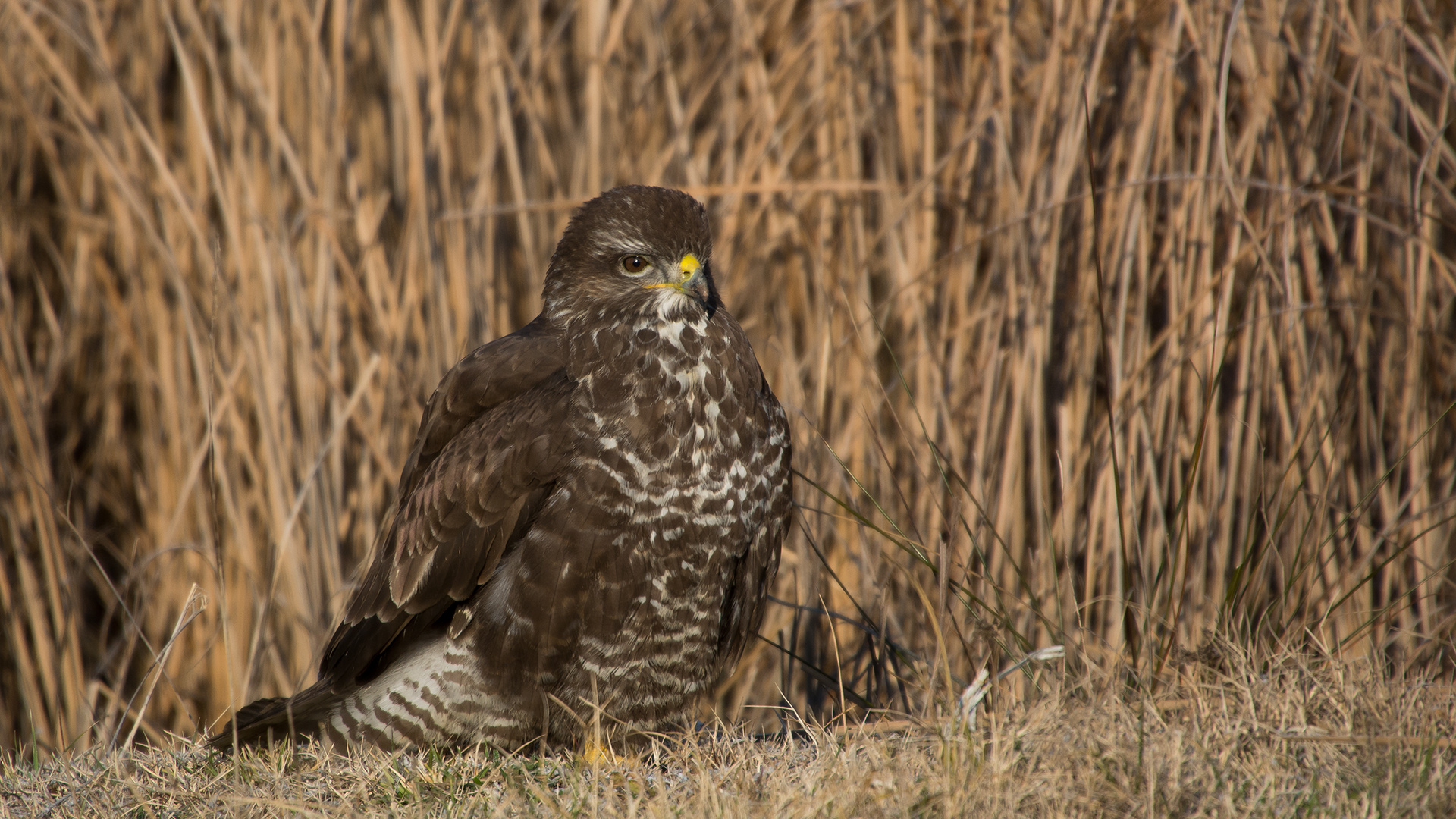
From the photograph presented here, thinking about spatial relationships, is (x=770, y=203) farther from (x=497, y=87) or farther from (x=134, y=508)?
(x=134, y=508)

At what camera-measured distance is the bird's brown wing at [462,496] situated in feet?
9.45

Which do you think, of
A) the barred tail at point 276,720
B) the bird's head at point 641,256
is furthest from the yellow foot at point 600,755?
the bird's head at point 641,256

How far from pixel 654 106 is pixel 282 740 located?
2.67m

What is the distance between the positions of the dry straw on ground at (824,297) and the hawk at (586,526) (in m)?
0.32

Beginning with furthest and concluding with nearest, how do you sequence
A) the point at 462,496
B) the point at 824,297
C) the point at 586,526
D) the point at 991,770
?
the point at 824,297, the point at 462,496, the point at 586,526, the point at 991,770

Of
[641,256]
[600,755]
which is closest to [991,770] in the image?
[600,755]

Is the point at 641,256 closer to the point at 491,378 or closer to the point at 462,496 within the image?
the point at 491,378

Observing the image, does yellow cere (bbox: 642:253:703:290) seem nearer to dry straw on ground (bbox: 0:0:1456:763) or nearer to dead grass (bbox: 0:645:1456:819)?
dry straw on ground (bbox: 0:0:1456:763)

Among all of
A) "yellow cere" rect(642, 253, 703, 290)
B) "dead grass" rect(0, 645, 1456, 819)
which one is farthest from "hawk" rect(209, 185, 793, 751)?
"dead grass" rect(0, 645, 1456, 819)

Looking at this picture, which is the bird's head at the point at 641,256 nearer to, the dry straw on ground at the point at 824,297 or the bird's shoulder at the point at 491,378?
the bird's shoulder at the point at 491,378

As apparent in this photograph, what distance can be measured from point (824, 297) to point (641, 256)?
1053 millimetres

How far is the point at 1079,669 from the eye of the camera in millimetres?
2758

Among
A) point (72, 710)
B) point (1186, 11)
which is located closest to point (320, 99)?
point (72, 710)

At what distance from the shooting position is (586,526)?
2.80 metres
